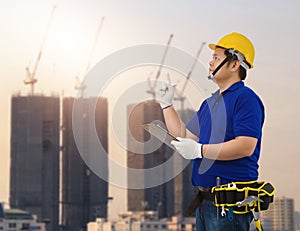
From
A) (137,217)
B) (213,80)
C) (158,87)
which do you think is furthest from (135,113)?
(137,217)

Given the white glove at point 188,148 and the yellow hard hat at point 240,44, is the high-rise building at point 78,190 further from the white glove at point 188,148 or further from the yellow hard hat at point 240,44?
the white glove at point 188,148

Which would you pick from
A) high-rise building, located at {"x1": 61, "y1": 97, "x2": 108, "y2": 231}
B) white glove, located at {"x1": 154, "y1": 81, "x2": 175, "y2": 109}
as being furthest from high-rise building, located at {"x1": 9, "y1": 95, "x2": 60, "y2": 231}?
white glove, located at {"x1": 154, "y1": 81, "x2": 175, "y2": 109}

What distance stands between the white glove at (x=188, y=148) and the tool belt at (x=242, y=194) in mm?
273

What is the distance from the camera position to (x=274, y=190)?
5.10 m

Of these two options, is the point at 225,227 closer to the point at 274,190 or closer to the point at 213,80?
the point at 274,190

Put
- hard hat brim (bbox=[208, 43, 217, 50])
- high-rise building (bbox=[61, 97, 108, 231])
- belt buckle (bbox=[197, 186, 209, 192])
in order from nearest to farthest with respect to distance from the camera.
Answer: belt buckle (bbox=[197, 186, 209, 192])
hard hat brim (bbox=[208, 43, 217, 50])
high-rise building (bbox=[61, 97, 108, 231])

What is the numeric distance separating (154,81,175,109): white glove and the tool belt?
698mm

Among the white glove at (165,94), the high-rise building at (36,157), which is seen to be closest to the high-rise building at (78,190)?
the high-rise building at (36,157)

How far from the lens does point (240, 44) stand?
17.1 ft

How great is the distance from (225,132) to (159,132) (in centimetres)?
41

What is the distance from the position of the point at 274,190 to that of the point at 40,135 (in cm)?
14626

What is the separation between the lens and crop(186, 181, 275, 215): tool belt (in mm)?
4973

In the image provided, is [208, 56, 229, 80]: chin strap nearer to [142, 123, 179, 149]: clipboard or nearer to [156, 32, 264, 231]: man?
[156, 32, 264, 231]: man

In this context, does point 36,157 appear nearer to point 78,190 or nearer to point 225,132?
point 78,190
